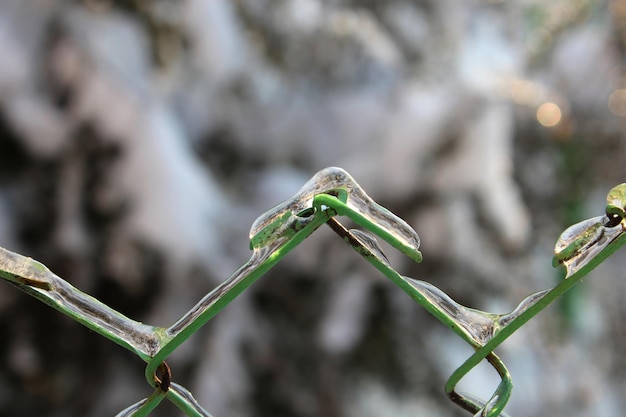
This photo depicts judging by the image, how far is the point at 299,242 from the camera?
29cm

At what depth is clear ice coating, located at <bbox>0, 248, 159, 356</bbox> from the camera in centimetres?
28

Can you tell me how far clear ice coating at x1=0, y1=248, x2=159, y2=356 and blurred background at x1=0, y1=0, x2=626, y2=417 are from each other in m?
0.70

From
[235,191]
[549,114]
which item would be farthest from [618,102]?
[235,191]

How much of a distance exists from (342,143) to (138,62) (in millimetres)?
409

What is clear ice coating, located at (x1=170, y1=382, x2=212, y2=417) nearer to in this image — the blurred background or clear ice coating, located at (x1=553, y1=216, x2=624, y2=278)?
clear ice coating, located at (x1=553, y1=216, x2=624, y2=278)

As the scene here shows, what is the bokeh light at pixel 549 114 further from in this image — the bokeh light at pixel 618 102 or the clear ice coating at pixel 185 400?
the clear ice coating at pixel 185 400

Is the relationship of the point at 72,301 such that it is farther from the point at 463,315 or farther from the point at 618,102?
the point at 618,102

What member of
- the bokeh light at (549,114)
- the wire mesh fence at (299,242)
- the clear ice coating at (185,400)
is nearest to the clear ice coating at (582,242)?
the wire mesh fence at (299,242)

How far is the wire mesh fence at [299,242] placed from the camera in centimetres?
28

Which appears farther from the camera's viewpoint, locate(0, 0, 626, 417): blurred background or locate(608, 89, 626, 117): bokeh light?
locate(608, 89, 626, 117): bokeh light

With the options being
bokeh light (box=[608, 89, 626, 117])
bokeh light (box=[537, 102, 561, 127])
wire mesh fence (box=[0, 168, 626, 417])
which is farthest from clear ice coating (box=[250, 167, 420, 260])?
bokeh light (box=[608, 89, 626, 117])

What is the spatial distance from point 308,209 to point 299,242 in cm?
2

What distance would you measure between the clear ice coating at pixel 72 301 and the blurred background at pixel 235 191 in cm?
70

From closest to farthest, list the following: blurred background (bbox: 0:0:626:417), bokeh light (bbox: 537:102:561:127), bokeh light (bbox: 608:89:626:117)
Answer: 1. blurred background (bbox: 0:0:626:417)
2. bokeh light (bbox: 537:102:561:127)
3. bokeh light (bbox: 608:89:626:117)
